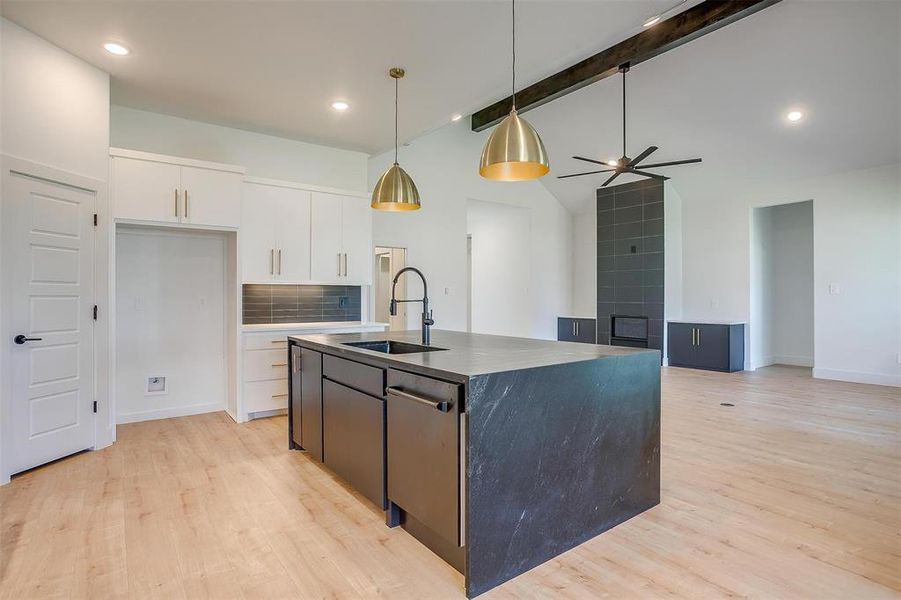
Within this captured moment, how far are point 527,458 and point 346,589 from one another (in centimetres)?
86

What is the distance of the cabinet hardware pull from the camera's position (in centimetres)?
183

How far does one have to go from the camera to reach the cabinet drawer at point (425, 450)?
1812mm

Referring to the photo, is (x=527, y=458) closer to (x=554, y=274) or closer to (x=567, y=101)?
(x=567, y=101)

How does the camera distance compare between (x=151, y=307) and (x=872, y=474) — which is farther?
(x=151, y=307)

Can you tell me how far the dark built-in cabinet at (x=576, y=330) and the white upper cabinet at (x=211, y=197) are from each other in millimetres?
6407

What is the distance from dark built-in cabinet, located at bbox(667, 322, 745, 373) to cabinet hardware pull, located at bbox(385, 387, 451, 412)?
6.39m

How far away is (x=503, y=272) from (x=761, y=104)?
16.9 ft

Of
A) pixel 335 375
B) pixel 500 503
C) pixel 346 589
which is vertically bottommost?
pixel 346 589

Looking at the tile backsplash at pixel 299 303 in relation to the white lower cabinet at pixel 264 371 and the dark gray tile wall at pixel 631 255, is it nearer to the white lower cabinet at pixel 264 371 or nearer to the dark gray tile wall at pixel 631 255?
the white lower cabinet at pixel 264 371

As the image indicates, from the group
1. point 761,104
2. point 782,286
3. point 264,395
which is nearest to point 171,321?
point 264,395

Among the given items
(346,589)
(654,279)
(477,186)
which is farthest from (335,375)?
(654,279)

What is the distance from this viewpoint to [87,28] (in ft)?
9.78

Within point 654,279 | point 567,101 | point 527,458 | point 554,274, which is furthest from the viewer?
point 554,274

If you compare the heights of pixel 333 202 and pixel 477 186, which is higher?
pixel 477 186
